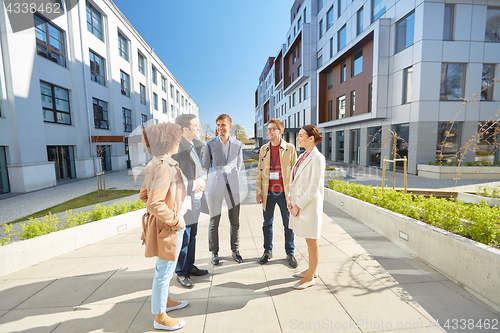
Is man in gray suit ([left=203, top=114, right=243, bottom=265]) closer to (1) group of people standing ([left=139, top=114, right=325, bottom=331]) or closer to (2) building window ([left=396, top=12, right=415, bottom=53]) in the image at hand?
(1) group of people standing ([left=139, top=114, right=325, bottom=331])

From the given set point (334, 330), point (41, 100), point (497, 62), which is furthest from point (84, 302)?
point (497, 62)

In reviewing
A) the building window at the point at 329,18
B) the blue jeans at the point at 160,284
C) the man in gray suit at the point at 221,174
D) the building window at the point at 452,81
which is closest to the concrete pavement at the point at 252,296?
the blue jeans at the point at 160,284

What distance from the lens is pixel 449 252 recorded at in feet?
9.91

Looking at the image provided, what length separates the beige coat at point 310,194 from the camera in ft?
8.94

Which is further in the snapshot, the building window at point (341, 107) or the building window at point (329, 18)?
the building window at point (329, 18)

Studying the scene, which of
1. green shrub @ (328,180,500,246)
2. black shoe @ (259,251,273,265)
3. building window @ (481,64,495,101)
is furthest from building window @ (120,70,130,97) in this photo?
building window @ (481,64,495,101)

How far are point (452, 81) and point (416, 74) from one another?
86.8 inches

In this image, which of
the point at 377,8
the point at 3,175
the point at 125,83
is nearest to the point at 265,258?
the point at 3,175

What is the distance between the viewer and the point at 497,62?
12742 mm

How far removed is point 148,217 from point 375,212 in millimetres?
4608

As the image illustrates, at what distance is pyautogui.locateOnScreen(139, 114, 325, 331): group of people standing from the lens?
6.84 ft

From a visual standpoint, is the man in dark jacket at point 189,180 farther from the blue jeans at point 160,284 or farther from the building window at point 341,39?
the building window at point 341,39

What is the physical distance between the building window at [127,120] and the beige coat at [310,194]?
22.4 m

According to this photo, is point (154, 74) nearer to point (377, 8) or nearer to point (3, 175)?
point (3, 175)
